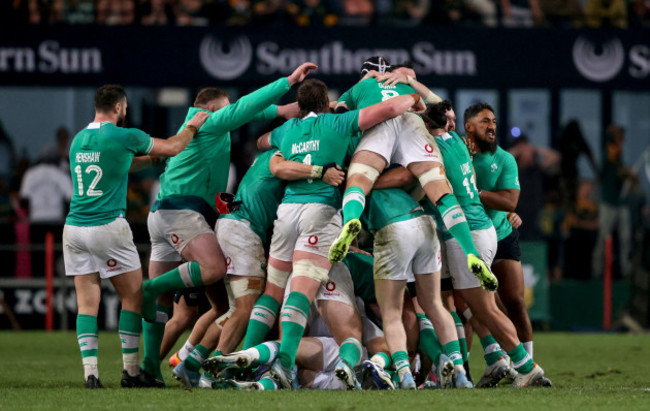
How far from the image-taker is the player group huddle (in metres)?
8.81

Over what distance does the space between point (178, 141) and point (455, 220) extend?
2.23m

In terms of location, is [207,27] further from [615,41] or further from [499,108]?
[615,41]

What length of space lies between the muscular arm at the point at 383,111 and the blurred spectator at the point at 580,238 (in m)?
9.06

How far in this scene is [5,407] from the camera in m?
7.59

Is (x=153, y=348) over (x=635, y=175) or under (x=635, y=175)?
under

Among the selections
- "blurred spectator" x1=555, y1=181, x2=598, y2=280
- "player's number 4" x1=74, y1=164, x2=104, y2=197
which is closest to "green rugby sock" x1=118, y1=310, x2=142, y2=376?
"player's number 4" x1=74, y1=164, x2=104, y2=197

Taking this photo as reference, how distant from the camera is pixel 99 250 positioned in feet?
29.4

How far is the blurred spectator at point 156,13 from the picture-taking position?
58.5 feet

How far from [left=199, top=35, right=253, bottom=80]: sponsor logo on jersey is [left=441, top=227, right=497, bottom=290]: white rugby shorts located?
8.96 meters

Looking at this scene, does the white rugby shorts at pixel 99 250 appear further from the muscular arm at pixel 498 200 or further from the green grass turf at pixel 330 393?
the muscular arm at pixel 498 200

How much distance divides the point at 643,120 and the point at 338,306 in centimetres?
1253

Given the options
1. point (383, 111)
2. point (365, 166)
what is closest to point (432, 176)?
A: point (365, 166)

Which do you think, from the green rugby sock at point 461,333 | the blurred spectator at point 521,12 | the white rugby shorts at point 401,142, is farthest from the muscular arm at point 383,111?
the blurred spectator at point 521,12

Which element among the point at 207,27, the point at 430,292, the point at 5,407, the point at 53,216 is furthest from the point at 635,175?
the point at 5,407
